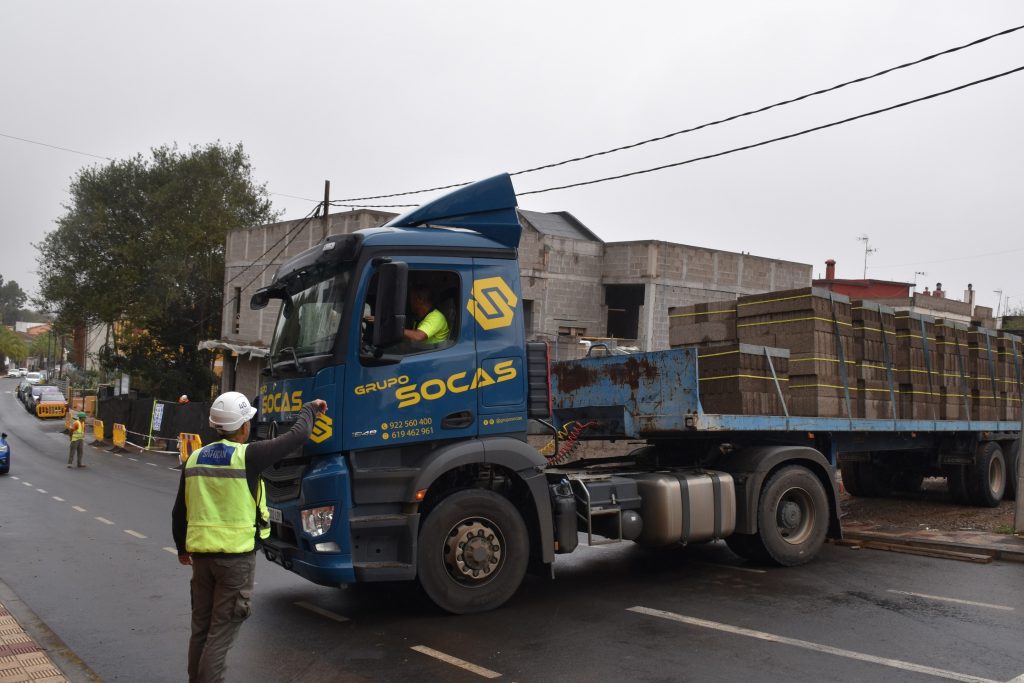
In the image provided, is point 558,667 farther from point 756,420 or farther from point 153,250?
point 153,250

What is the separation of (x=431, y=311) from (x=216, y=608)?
2.97 metres

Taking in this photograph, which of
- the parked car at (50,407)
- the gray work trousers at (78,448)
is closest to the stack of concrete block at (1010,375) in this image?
the gray work trousers at (78,448)

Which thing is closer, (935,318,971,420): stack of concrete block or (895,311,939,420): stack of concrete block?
(895,311,939,420): stack of concrete block

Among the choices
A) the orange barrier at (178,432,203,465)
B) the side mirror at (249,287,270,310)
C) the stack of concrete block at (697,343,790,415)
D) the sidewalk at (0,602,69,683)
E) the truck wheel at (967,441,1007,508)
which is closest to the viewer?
the sidewalk at (0,602,69,683)

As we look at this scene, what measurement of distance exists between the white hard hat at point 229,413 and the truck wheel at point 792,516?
5796mm

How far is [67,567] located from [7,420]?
4507 centimetres

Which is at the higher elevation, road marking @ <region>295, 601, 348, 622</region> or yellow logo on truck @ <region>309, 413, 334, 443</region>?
yellow logo on truck @ <region>309, 413, 334, 443</region>

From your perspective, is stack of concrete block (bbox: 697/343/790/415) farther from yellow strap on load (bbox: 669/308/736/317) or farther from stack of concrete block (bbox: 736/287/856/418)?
yellow strap on load (bbox: 669/308/736/317)

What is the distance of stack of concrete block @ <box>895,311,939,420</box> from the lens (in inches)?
417

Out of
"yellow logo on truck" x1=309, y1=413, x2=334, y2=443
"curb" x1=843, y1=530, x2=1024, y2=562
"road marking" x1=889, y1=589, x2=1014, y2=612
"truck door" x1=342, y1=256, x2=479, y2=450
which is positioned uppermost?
"truck door" x1=342, y1=256, x2=479, y2=450

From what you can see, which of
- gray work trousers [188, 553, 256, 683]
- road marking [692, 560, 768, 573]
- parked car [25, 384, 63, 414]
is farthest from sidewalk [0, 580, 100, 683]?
parked car [25, 384, 63, 414]

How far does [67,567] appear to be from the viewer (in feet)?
30.2

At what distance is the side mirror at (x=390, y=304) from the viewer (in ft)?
20.4

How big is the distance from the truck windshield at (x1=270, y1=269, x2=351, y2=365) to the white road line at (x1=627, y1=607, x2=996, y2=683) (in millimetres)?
3454
